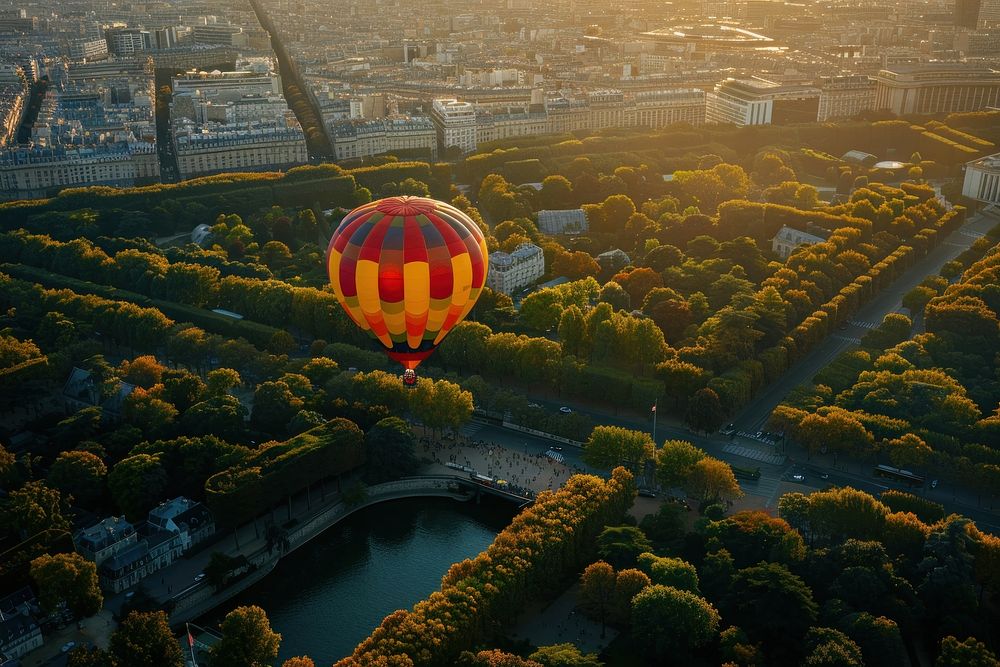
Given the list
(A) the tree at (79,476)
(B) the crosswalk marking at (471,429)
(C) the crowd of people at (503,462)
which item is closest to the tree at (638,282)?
(B) the crosswalk marking at (471,429)

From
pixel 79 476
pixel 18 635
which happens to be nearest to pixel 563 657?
pixel 18 635

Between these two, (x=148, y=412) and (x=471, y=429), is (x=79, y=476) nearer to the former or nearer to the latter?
(x=148, y=412)

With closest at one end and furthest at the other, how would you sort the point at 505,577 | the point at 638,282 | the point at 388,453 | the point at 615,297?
the point at 505,577, the point at 388,453, the point at 615,297, the point at 638,282

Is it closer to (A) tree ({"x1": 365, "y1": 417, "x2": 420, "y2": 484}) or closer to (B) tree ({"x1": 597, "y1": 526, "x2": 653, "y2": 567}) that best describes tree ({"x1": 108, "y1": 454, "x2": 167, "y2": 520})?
(A) tree ({"x1": 365, "y1": 417, "x2": 420, "y2": 484})

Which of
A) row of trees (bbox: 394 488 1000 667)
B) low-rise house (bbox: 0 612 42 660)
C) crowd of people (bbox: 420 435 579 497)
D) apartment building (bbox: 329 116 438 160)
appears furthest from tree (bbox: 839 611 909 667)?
apartment building (bbox: 329 116 438 160)

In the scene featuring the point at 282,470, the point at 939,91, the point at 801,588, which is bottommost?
the point at 801,588
